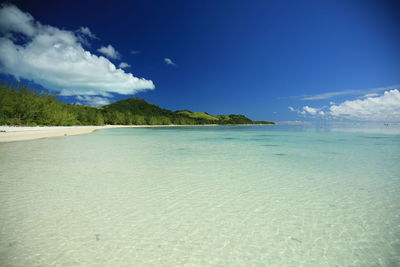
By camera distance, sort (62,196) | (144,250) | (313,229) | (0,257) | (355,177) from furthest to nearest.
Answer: (355,177) < (62,196) < (313,229) < (144,250) < (0,257)

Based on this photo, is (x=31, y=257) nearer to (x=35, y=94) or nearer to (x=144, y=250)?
(x=144, y=250)

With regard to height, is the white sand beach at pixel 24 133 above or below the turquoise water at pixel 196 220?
above

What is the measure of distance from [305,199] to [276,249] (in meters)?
2.07

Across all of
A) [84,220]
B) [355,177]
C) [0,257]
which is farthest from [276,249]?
[355,177]

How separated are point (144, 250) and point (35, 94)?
43579 millimetres

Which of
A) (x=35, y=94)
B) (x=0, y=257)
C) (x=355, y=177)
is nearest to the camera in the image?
(x=0, y=257)

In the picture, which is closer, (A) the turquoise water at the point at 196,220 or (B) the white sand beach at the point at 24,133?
(A) the turquoise water at the point at 196,220

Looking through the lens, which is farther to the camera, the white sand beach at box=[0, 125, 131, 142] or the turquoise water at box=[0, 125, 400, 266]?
the white sand beach at box=[0, 125, 131, 142]

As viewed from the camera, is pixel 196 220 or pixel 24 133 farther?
pixel 24 133

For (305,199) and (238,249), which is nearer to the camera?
(238,249)

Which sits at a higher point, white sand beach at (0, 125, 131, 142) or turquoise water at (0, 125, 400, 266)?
white sand beach at (0, 125, 131, 142)

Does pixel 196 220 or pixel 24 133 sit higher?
pixel 24 133

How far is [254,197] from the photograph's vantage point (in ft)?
14.4

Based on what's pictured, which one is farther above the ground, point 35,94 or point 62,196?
point 35,94
